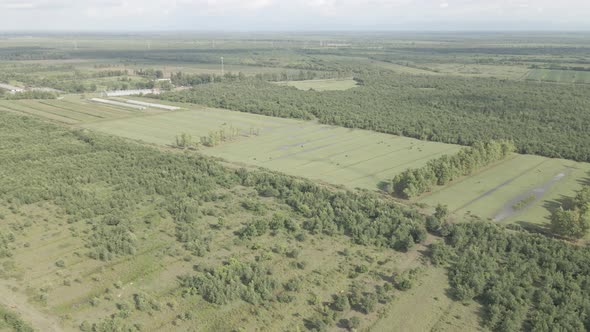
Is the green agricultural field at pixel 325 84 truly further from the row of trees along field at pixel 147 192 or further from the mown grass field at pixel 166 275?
the mown grass field at pixel 166 275

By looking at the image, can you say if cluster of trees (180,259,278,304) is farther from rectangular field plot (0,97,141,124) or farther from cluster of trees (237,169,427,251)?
rectangular field plot (0,97,141,124)

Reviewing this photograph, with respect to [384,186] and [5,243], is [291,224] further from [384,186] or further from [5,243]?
[5,243]

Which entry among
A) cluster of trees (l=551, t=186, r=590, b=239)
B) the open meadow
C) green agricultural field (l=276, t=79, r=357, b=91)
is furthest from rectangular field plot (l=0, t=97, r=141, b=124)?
cluster of trees (l=551, t=186, r=590, b=239)

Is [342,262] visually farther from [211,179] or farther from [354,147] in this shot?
[354,147]

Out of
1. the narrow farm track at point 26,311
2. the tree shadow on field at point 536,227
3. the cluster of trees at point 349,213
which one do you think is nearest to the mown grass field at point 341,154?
the tree shadow on field at point 536,227

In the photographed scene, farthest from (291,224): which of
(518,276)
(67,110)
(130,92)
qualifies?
(130,92)

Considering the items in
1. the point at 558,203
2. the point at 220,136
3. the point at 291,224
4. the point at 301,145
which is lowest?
the point at 558,203
